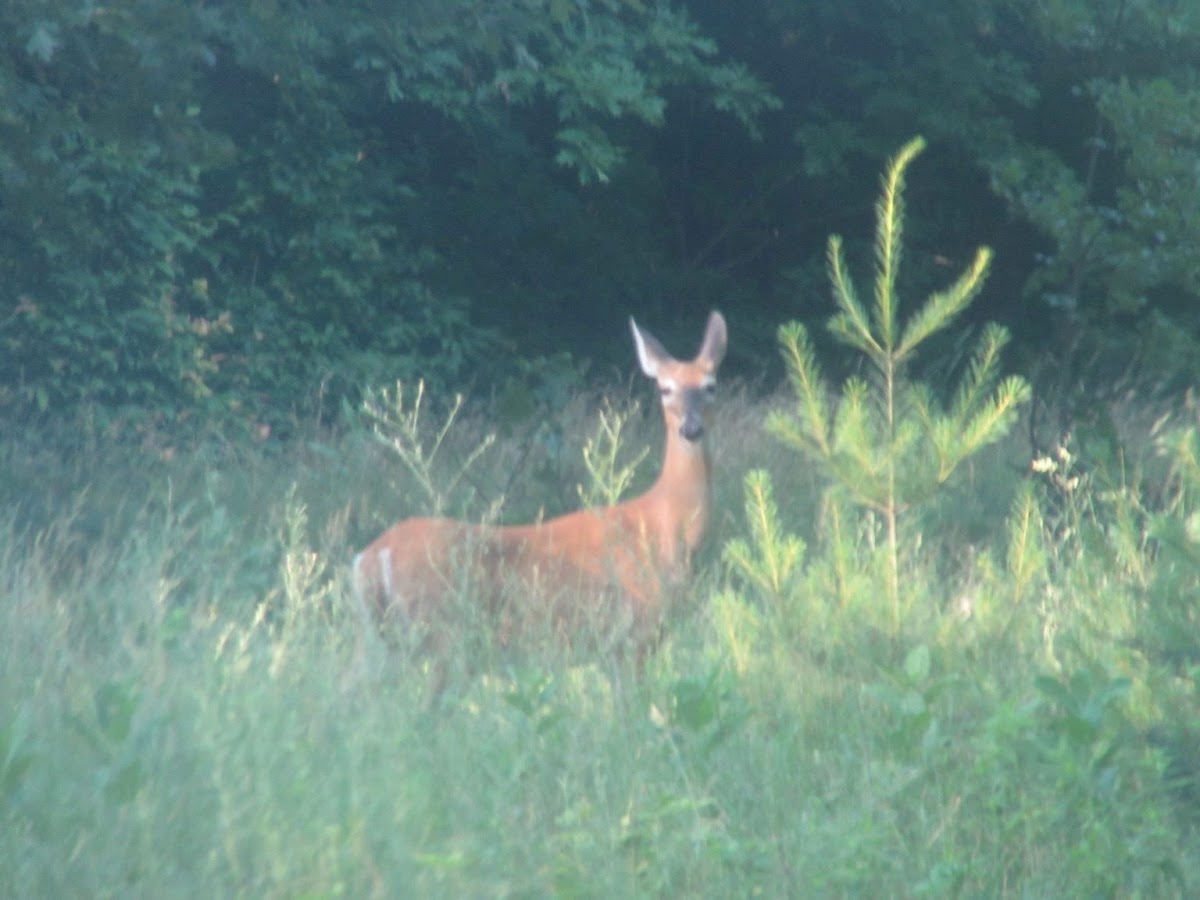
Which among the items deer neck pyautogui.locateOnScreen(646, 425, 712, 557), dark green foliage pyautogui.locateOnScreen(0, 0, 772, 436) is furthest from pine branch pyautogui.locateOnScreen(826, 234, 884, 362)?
dark green foliage pyautogui.locateOnScreen(0, 0, 772, 436)

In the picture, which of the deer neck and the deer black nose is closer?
the deer neck

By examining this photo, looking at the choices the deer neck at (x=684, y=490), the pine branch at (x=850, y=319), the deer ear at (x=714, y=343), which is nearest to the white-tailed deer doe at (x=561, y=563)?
the deer neck at (x=684, y=490)

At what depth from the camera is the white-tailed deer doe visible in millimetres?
6203

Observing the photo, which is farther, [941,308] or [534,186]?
[534,186]

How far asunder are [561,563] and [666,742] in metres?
2.27

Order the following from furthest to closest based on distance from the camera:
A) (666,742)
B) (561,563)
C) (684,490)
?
1. (684,490)
2. (561,563)
3. (666,742)

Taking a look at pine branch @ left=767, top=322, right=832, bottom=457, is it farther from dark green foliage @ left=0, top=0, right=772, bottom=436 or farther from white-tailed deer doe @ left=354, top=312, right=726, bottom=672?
dark green foliage @ left=0, top=0, right=772, bottom=436

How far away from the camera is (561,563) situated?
22.3 ft

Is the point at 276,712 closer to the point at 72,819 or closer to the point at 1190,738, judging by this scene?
the point at 72,819

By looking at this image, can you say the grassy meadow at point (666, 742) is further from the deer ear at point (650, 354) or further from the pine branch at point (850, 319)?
the deer ear at point (650, 354)

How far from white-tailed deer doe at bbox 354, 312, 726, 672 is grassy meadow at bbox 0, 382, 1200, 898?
0.25m

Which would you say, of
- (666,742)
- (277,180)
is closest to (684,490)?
(666,742)

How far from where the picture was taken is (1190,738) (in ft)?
14.7

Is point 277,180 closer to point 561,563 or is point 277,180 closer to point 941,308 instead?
point 561,563
